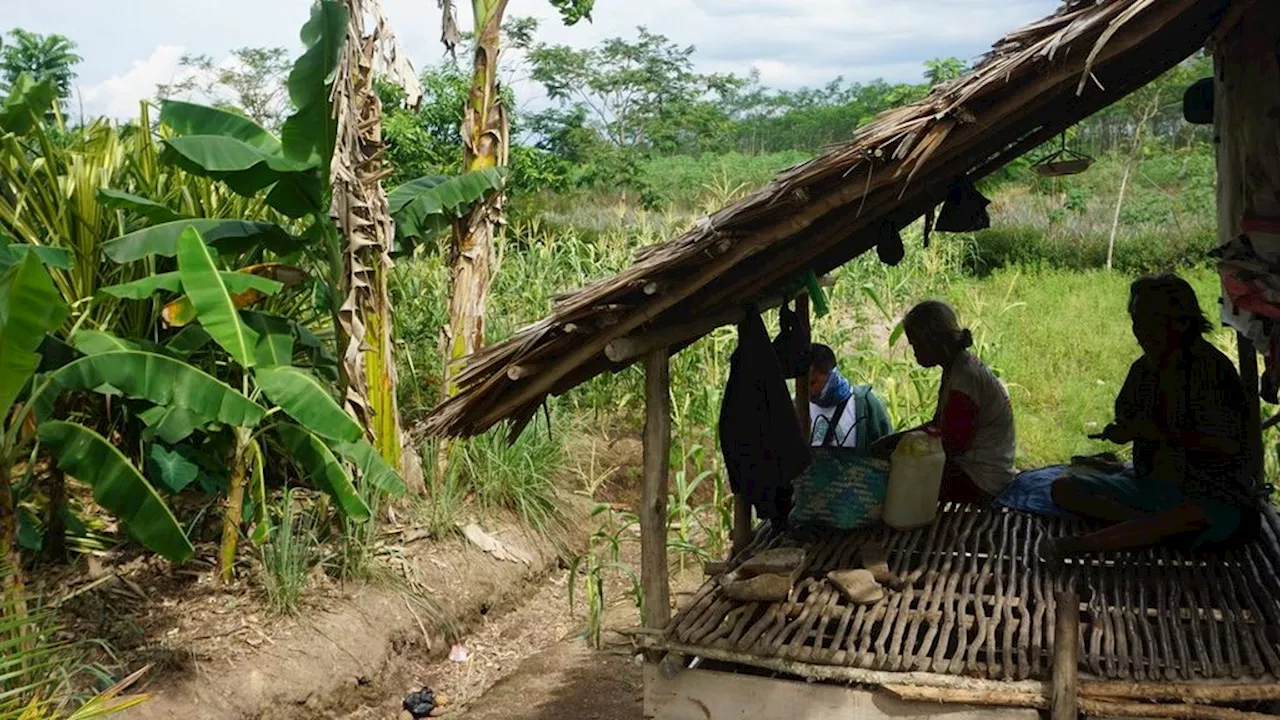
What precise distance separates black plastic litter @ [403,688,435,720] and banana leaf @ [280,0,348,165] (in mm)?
2900

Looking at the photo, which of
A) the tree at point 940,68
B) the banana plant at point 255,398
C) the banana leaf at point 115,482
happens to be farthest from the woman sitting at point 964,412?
the tree at point 940,68

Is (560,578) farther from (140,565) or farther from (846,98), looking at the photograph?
(846,98)

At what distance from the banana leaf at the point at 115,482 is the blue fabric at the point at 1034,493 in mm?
3632

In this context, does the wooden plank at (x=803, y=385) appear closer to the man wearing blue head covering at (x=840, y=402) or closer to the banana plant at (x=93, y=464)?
the man wearing blue head covering at (x=840, y=402)

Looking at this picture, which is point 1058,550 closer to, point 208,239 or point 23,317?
point 23,317

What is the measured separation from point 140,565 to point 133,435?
720mm

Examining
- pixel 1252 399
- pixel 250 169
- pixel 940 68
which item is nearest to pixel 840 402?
pixel 1252 399

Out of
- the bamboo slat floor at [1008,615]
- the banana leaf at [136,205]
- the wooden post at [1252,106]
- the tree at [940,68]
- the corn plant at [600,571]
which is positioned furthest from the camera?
the tree at [940,68]

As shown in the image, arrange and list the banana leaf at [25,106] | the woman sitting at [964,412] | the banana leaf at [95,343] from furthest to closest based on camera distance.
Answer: the banana leaf at [25,106], the banana leaf at [95,343], the woman sitting at [964,412]

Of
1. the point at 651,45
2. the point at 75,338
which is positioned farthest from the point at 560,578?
the point at 651,45

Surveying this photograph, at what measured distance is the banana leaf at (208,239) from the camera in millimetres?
5816

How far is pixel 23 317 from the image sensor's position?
13.9 feet

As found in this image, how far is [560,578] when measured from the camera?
8078mm

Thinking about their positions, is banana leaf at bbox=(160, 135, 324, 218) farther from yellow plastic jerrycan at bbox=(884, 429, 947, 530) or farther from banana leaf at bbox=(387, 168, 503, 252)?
yellow plastic jerrycan at bbox=(884, 429, 947, 530)
